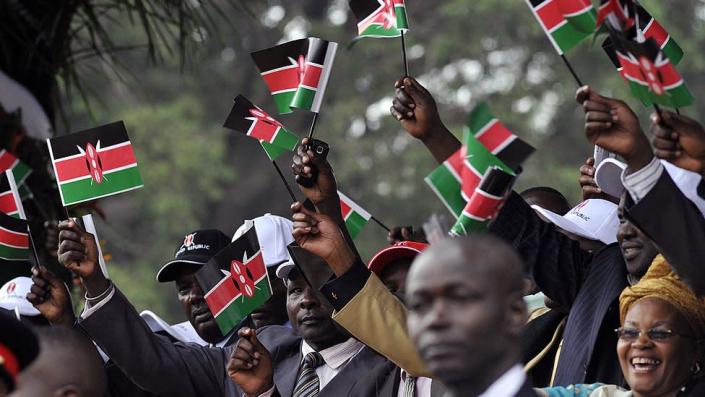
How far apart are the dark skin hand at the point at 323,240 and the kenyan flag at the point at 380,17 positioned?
27.9 inches

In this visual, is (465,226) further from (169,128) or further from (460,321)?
(169,128)

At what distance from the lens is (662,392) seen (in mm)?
4430

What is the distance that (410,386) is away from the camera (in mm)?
5129

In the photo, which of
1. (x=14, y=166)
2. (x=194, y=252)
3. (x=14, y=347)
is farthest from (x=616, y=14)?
(x=14, y=166)

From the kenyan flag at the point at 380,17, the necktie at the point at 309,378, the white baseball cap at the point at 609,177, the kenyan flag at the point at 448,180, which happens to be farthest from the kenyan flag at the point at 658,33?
the necktie at the point at 309,378

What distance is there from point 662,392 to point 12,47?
425 cm

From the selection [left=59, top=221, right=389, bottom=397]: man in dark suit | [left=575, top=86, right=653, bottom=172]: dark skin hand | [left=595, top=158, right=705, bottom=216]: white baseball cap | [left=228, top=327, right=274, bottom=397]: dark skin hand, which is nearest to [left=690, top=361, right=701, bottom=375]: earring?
[left=595, top=158, right=705, bottom=216]: white baseball cap

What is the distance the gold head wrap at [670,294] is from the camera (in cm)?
450

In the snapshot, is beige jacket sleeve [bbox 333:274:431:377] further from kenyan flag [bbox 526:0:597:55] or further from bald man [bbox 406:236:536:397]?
bald man [bbox 406:236:536:397]

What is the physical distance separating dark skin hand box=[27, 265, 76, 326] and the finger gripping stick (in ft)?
3.37

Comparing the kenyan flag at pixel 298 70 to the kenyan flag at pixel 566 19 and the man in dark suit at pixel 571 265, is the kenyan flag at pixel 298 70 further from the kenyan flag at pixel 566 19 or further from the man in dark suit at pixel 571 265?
the kenyan flag at pixel 566 19

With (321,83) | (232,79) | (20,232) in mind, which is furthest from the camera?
(232,79)

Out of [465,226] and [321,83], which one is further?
[321,83]

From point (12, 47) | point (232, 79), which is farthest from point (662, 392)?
point (232, 79)
